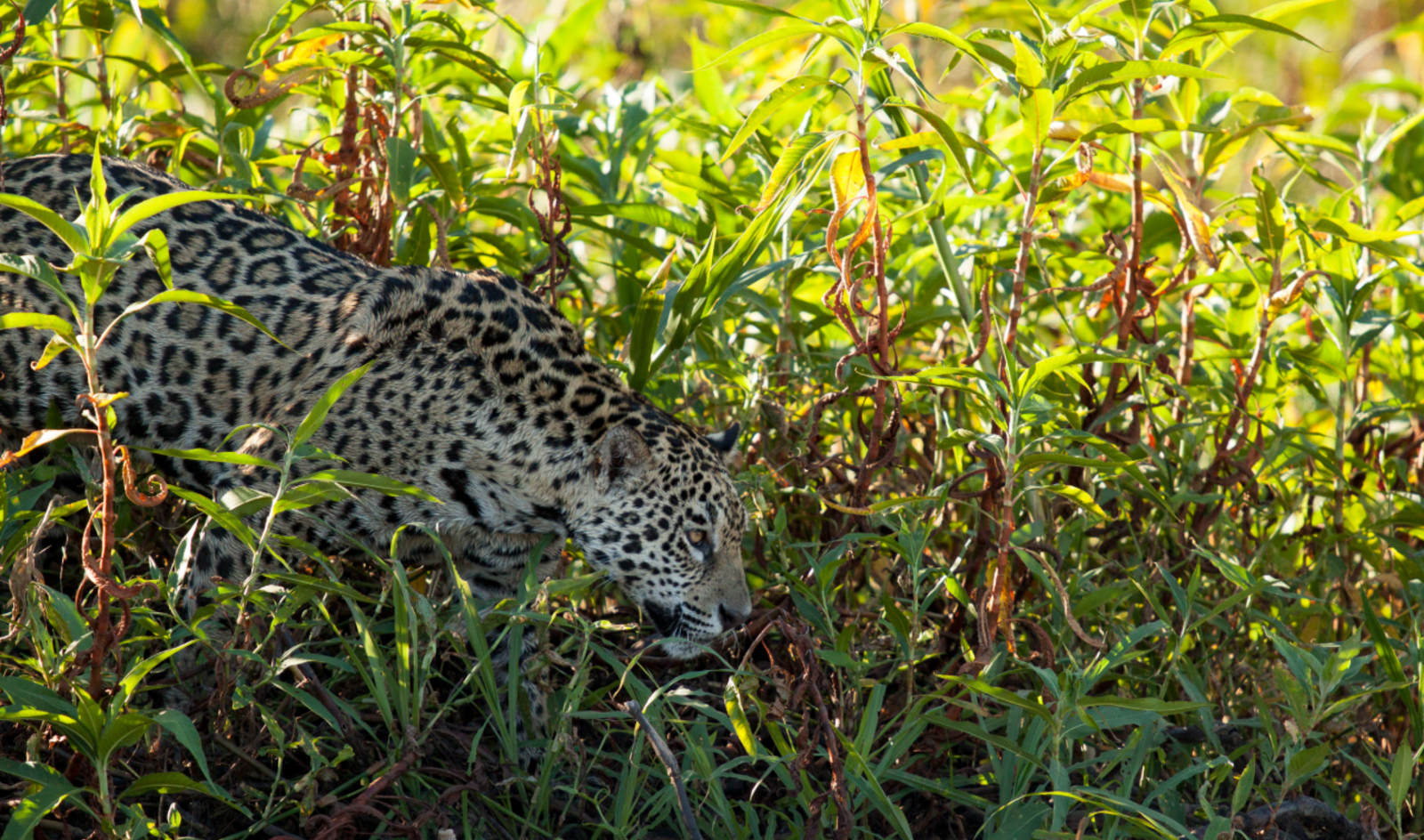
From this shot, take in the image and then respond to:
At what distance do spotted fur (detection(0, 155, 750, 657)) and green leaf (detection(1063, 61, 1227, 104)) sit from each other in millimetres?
1514

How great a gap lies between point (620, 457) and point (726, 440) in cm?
39

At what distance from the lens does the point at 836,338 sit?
4395mm

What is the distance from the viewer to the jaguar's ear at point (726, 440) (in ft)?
12.8

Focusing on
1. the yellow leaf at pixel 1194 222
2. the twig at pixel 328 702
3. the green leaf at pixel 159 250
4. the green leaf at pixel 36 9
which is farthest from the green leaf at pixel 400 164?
the yellow leaf at pixel 1194 222

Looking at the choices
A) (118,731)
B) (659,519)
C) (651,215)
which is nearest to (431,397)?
(659,519)

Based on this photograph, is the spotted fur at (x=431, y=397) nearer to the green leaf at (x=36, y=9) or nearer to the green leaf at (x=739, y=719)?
the green leaf at (x=36, y=9)

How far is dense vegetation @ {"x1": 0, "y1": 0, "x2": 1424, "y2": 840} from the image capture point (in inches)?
105

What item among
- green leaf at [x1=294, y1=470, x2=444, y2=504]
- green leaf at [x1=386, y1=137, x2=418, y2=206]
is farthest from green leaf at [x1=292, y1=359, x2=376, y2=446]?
green leaf at [x1=386, y1=137, x2=418, y2=206]

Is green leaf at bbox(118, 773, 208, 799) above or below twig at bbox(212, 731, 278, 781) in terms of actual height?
above

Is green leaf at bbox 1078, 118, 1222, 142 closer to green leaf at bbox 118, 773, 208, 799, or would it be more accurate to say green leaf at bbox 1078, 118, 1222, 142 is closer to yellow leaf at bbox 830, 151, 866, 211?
yellow leaf at bbox 830, 151, 866, 211

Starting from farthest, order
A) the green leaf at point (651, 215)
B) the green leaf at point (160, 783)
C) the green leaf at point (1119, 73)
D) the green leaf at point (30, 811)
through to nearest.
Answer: the green leaf at point (651, 215) < the green leaf at point (1119, 73) < the green leaf at point (160, 783) < the green leaf at point (30, 811)

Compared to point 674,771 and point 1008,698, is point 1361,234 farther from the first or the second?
point 674,771

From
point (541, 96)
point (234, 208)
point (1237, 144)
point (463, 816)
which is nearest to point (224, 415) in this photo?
point (234, 208)

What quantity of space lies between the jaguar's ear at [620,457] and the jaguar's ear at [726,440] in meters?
0.26
